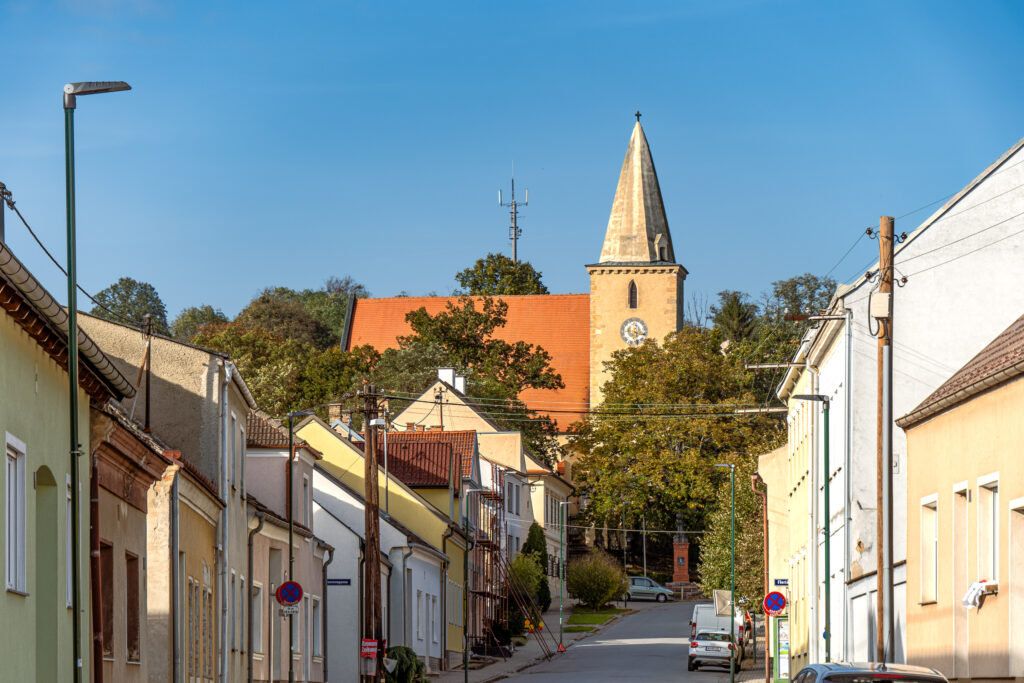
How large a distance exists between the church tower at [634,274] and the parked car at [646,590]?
42.7ft

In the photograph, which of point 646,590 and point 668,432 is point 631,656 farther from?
point 646,590

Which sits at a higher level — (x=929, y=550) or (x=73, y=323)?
(x=73, y=323)

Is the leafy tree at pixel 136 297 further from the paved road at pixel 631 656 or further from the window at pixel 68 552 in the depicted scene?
the window at pixel 68 552

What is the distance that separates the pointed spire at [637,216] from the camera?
94.9 meters

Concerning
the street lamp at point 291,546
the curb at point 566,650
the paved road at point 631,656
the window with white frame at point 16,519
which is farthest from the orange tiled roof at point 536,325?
the window with white frame at point 16,519

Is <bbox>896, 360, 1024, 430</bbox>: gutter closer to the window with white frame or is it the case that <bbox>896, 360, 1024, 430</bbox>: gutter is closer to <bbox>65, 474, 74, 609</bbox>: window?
<bbox>65, 474, 74, 609</bbox>: window

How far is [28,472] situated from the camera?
13.3m

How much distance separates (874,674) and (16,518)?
816 cm

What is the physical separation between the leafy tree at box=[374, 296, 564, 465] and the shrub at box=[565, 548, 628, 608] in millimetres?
11678

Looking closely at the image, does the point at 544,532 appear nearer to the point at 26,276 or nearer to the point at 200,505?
the point at 200,505

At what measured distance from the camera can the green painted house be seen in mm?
12489

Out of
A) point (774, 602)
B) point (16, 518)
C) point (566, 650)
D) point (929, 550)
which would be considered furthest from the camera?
point (566, 650)

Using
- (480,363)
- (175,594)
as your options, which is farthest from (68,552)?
(480,363)

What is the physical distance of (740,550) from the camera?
55.4m
